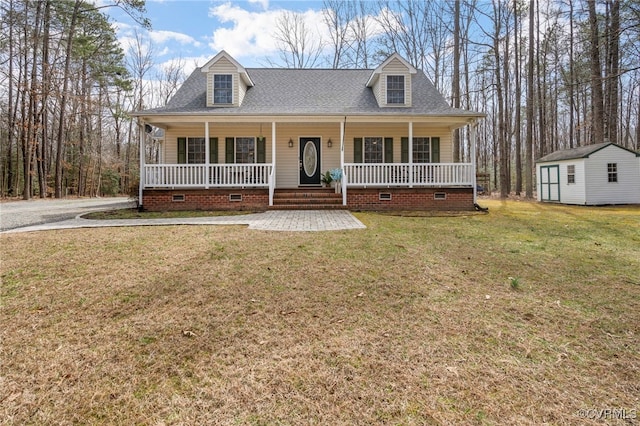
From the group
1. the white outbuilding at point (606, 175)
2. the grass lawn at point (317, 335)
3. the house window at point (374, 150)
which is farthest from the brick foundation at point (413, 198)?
the white outbuilding at point (606, 175)

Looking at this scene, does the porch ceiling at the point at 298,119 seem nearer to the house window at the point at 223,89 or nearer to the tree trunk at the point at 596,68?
the house window at the point at 223,89

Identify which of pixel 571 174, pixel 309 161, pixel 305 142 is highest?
pixel 305 142

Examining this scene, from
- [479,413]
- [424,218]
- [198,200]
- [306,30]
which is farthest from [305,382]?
[306,30]

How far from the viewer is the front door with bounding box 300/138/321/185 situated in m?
13.7

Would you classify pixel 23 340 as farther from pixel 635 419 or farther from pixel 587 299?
pixel 587 299

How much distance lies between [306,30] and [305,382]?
1108 inches

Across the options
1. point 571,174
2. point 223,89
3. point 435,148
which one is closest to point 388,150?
point 435,148

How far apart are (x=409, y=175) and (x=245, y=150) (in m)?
6.73

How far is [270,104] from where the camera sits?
43.6ft

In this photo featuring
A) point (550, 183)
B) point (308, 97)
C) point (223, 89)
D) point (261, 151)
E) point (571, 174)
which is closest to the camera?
point (223, 89)

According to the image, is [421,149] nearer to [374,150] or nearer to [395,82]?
[374,150]

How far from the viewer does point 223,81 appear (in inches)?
515

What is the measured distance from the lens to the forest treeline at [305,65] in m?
17.3

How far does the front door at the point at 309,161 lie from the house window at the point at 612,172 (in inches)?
498
